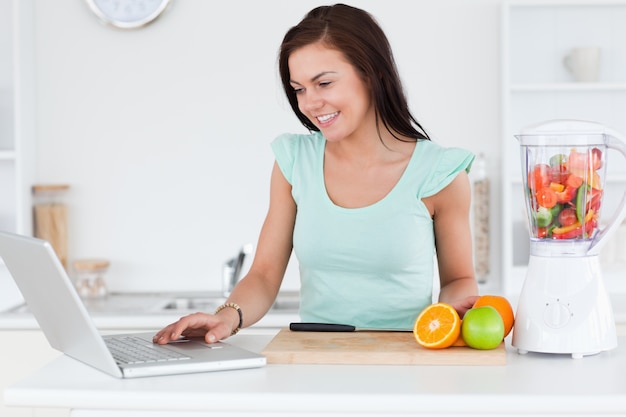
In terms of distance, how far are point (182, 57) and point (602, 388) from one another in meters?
2.59

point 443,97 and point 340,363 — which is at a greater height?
point 443,97

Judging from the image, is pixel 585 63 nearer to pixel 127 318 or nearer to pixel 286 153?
pixel 286 153

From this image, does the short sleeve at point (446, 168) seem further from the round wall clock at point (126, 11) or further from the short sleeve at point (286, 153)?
the round wall clock at point (126, 11)

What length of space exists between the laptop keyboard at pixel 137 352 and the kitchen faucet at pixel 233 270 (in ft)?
5.80

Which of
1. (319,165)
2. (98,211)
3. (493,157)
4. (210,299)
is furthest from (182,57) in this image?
(319,165)

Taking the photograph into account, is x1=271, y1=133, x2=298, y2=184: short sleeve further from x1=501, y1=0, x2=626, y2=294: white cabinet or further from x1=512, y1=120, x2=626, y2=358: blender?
x1=501, y1=0, x2=626, y2=294: white cabinet

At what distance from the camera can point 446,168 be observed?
2.02 m

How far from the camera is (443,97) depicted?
11.9 ft

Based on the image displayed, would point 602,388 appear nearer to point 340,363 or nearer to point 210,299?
point 340,363

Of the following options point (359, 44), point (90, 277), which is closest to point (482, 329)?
point (359, 44)

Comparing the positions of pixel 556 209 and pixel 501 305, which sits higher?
pixel 556 209

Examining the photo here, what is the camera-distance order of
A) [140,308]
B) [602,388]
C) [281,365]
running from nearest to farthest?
[602,388], [281,365], [140,308]

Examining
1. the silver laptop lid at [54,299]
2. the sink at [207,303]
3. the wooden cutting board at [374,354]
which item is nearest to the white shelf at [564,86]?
the sink at [207,303]

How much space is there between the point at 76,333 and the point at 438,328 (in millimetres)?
595
